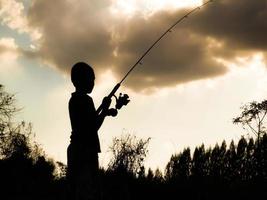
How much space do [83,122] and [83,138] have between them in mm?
208

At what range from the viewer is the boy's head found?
6574 mm

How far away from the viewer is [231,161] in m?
68.4

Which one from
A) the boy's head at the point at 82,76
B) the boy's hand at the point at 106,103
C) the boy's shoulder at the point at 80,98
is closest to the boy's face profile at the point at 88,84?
the boy's head at the point at 82,76

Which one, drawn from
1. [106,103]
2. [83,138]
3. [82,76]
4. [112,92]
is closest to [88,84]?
[82,76]

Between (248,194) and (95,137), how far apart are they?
13.4 metres

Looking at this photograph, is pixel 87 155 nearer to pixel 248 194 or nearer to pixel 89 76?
pixel 89 76

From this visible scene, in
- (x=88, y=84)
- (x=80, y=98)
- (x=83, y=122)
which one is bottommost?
(x=83, y=122)

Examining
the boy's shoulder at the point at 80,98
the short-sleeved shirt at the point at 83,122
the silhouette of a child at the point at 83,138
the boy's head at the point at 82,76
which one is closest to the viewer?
the silhouette of a child at the point at 83,138

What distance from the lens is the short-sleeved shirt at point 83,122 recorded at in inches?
248

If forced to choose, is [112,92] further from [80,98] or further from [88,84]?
[80,98]

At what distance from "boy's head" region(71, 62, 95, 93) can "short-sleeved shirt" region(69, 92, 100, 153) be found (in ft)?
0.51

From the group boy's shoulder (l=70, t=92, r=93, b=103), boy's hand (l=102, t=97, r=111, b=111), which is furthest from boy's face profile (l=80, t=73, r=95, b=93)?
boy's hand (l=102, t=97, r=111, b=111)

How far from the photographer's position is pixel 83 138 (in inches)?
248

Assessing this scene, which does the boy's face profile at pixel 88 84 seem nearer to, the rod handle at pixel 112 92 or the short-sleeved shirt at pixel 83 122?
the short-sleeved shirt at pixel 83 122
